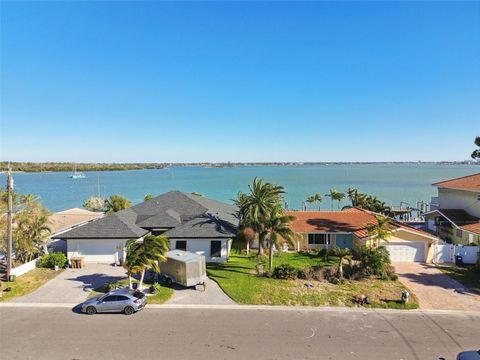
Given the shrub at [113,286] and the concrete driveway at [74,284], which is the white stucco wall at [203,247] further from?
the shrub at [113,286]

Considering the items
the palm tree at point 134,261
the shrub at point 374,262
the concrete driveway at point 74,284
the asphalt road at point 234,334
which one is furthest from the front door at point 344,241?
the concrete driveway at point 74,284

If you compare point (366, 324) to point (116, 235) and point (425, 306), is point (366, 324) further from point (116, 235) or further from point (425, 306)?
point (116, 235)

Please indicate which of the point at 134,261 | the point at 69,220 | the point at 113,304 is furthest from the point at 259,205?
the point at 69,220

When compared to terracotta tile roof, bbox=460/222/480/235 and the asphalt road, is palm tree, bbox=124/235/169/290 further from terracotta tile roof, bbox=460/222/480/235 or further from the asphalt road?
terracotta tile roof, bbox=460/222/480/235

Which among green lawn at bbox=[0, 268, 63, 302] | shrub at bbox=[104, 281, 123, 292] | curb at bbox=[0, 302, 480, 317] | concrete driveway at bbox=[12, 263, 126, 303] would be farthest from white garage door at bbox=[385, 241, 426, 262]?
green lawn at bbox=[0, 268, 63, 302]

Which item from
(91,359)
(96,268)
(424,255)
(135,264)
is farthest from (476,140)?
(96,268)

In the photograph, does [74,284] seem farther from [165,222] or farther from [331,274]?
[331,274]
